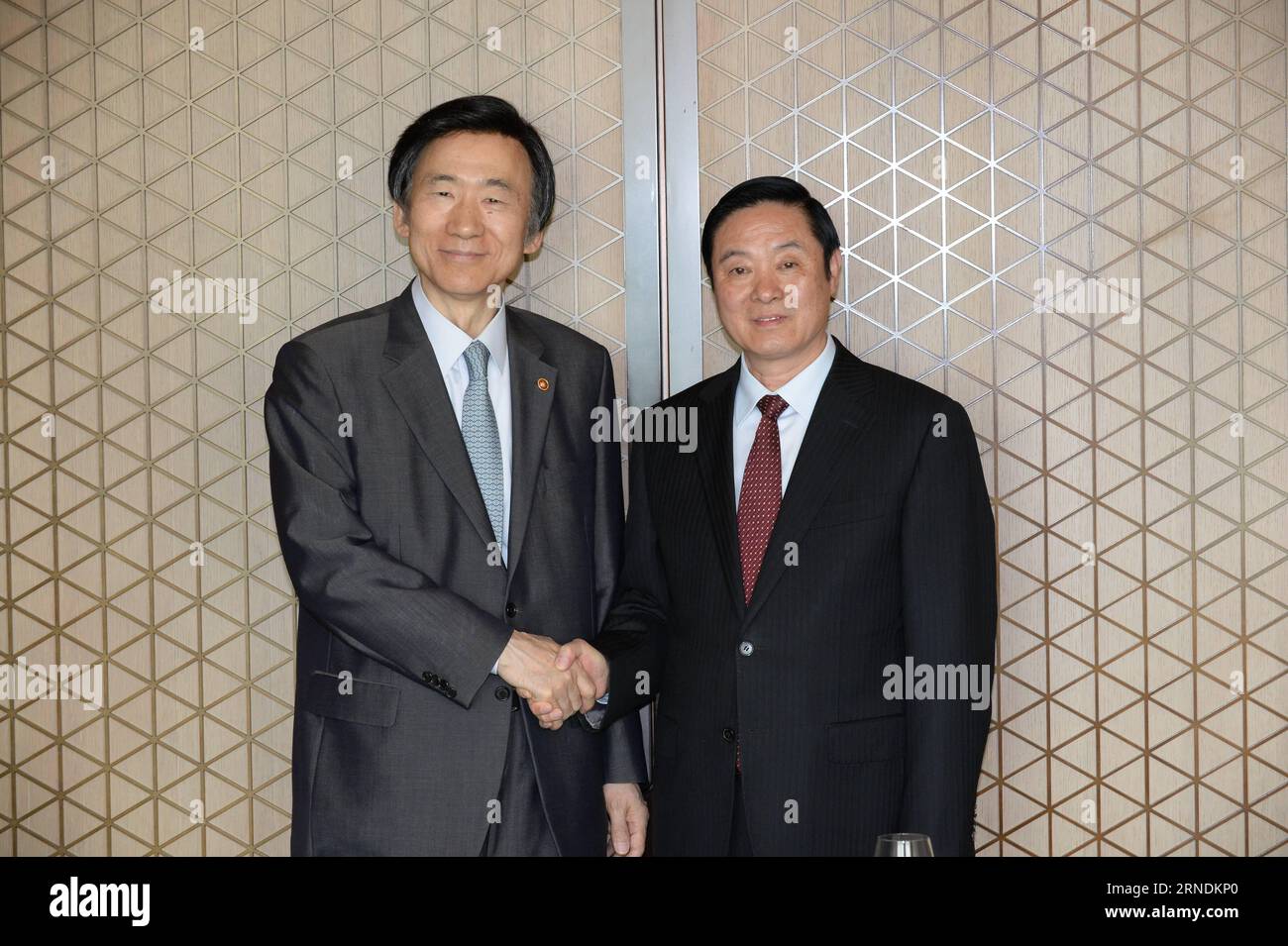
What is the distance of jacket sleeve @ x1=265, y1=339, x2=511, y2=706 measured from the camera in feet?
7.12

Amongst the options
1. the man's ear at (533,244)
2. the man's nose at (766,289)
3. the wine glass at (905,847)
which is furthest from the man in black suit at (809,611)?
the wine glass at (905,847)

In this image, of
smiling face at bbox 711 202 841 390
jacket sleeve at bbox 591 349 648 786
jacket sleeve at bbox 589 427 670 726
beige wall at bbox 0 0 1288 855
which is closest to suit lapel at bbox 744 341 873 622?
smiling face at bbox 711 202 841 390

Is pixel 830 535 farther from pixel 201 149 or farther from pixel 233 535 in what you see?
pixel 201 149

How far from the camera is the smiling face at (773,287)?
2.36m

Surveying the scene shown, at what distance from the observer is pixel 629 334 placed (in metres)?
2.95

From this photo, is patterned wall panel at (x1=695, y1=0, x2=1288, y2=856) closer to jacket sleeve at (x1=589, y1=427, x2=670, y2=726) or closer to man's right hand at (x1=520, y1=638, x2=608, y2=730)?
jacket sleeve at (x1=589, y1=427, x2=670, y2=726)

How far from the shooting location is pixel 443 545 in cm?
230

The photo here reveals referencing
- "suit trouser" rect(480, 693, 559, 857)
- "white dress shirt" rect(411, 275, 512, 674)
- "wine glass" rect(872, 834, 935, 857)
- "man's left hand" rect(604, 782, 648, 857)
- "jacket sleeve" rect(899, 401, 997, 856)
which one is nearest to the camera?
"wine glass" rect(872, 834, 935, 857)

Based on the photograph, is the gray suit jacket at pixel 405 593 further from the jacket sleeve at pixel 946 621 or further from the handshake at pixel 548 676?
the jacket sleeve at pixel 946 621

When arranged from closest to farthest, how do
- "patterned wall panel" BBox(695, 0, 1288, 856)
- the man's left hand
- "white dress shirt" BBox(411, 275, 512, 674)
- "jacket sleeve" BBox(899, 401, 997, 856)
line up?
"jacket sleeve" BBox(899, 401, 997, 856) → "white dress shirt" BBox(411, 275, 512, 674) → the man's left hand → "patterned wall panel" BBox(695, 0, 1288, 856)

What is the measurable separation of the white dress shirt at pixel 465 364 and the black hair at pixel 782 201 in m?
0.52

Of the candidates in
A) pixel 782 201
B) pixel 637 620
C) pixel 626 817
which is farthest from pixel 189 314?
pixel 626 817

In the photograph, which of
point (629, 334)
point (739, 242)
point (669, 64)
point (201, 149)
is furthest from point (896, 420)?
point (201, 149)

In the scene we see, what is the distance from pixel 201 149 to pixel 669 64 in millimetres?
1233
